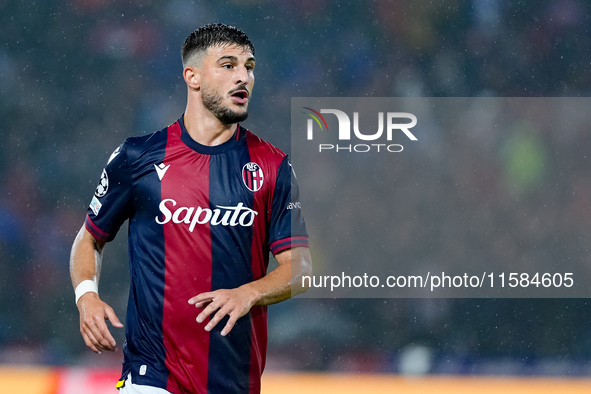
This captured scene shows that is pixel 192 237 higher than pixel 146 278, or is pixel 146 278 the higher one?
pixel 192 237

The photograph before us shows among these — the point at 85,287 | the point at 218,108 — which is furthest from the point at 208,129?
the point at 85,287

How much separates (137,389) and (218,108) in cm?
107

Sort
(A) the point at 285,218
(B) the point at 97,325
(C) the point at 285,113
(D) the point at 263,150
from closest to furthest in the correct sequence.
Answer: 1. (B) the point at 97,325
2. (A) the point at 285,218
3. (D) the point at 263,150
4. (C) the point at 285,113

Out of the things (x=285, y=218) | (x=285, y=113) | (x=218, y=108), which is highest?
(x=285, y=113)

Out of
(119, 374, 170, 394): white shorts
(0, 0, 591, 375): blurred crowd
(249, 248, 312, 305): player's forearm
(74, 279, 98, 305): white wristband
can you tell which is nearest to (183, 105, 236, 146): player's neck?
(249, 248, 312, 305): player's forearm

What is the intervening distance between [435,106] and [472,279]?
5.90 ft

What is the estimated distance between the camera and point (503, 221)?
6605 mm

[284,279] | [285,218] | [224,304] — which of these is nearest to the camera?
[224,304]

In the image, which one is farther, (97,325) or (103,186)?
(103,186)

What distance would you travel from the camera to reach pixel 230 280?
111 inches

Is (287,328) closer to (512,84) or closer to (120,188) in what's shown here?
(512,84)

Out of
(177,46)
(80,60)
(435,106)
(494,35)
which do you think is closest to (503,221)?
(435,106)

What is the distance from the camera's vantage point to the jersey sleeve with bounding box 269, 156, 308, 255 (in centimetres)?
289

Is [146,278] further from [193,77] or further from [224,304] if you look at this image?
[193,77]
